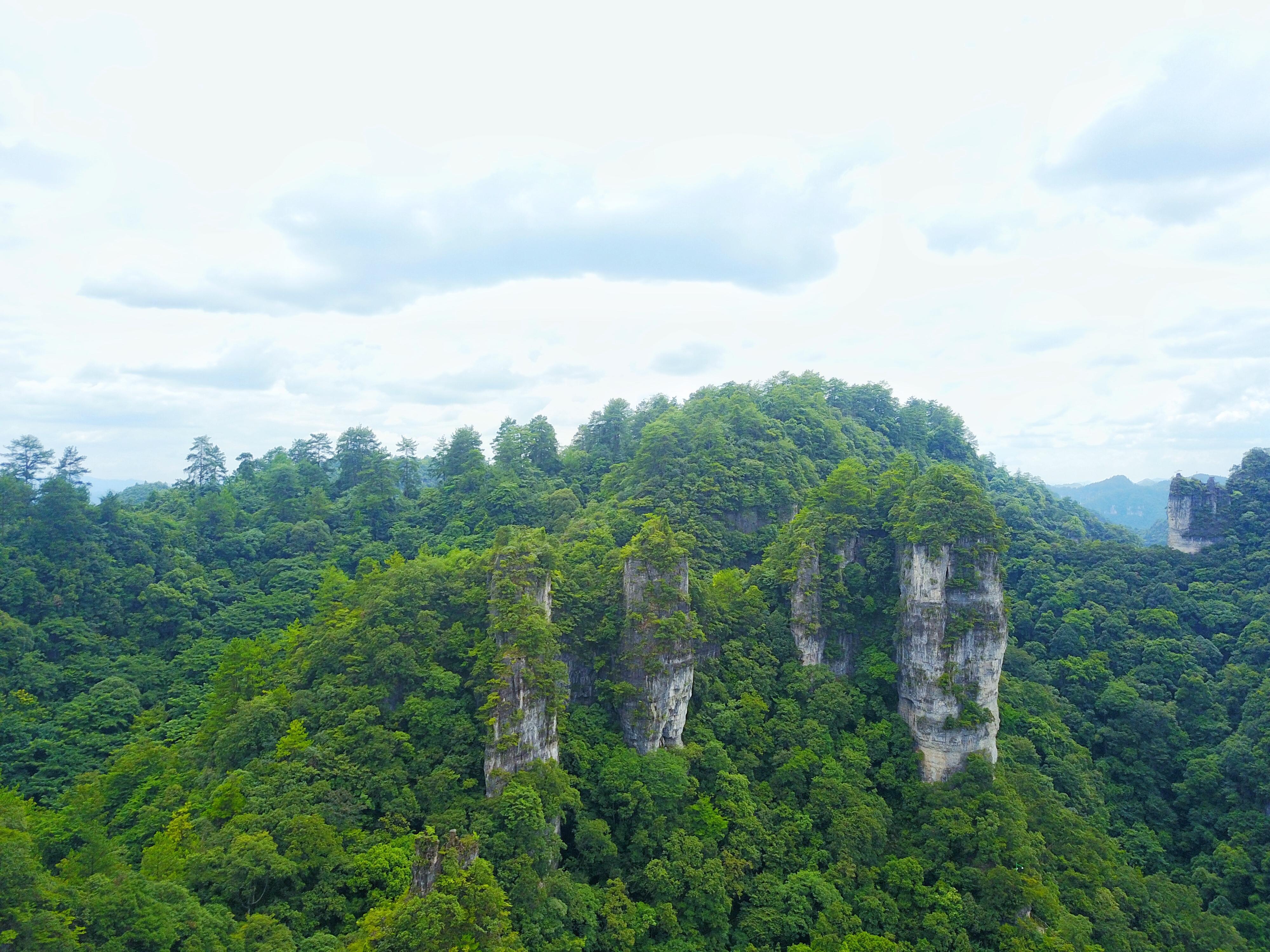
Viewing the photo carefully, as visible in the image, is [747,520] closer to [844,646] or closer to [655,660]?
[844,646]

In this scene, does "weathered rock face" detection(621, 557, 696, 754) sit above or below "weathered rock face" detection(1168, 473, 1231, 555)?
below

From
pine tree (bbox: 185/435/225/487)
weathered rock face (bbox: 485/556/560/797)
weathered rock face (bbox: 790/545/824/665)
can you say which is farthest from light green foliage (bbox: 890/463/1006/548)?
pine tree (bbox: 185/435/225/487)

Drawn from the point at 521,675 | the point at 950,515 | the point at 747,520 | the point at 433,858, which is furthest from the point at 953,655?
the point at 433,858

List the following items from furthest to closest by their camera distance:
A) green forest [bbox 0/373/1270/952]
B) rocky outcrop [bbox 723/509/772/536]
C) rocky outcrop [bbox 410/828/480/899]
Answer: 1. rocky outcrop [bbox 723/509/772/536]
2. green forest [bbox 0/373/1270/952]
3. rocky outcrop [bbox 410/828/480/899]

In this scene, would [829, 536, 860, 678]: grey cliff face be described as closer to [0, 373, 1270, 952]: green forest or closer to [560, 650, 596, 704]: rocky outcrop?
[0, 373, 1270, 952]: green forest

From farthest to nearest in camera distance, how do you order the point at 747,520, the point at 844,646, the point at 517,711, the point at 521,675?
the point at 747,520, the point at 844,646, the point at 521,675, the point at 517,711

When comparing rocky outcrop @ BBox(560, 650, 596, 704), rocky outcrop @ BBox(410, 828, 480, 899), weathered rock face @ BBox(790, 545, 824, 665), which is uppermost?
weathered rock face @ BBox(790, 545, 824, 665)
